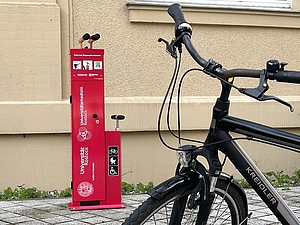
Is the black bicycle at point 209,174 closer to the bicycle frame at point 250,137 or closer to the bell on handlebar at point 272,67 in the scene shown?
the bicycle frame at point 250,137

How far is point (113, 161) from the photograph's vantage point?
531cm

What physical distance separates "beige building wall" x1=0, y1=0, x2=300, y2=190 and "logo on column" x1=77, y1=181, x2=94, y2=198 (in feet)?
3.11

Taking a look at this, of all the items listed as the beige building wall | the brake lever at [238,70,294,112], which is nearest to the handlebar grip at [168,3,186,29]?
the brake lever at [238,70,294,112]

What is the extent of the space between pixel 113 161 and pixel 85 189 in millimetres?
363

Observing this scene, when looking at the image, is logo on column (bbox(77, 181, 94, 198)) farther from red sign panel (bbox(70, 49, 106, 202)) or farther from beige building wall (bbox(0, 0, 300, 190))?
beige building wall (bbox(0, 0, 300, 190))

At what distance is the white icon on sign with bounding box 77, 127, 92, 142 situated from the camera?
5.15 metres

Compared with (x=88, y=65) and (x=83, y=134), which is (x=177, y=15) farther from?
(x=83, y=134)

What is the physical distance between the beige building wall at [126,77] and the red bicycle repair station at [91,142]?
0.89 meters

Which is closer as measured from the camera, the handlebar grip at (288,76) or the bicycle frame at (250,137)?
the handlebar grip at (288,76)

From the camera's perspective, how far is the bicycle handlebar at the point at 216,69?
7.63 ft

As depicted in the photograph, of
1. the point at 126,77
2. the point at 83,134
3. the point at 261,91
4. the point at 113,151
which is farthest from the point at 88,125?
the point at 261,91

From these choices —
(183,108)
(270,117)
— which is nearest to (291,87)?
(270,117)

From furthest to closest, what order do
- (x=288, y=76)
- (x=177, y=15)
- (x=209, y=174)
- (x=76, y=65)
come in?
(x=76, y=65) → (x=177, y=15) → (x=209, y=174) → (x=288, y=76)

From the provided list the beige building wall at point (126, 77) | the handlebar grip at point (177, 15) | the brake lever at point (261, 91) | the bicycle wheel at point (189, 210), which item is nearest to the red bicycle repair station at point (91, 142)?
the beige building wall at point (126, 77)
